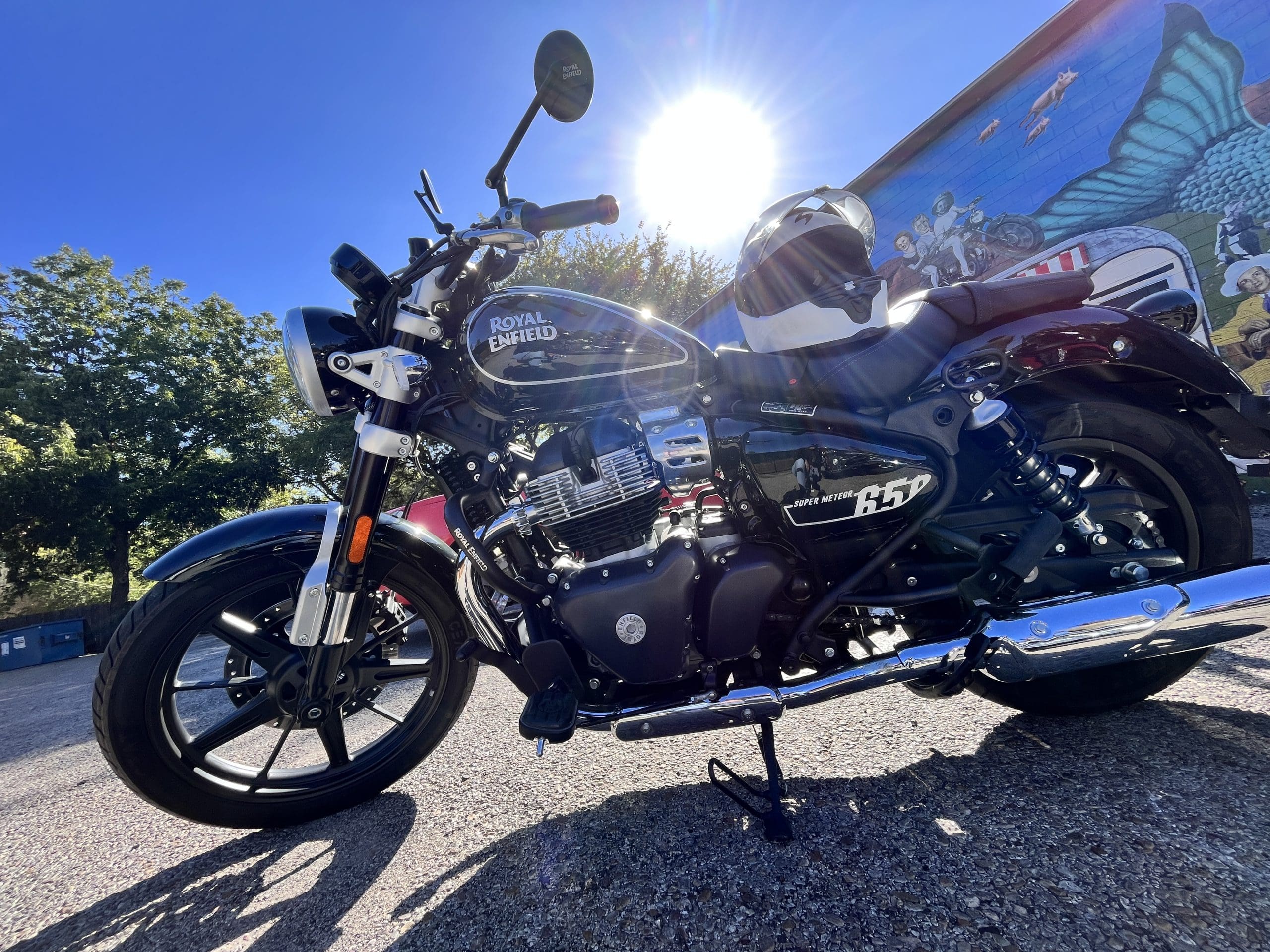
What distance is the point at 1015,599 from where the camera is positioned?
1.55 meters

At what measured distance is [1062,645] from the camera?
1360 mm

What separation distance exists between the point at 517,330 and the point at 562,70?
25.7 inches

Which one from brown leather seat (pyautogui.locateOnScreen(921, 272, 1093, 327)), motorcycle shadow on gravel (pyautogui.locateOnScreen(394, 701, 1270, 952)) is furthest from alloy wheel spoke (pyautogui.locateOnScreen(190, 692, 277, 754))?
brown leather seat (pyautogui.locateOnScreen(921, 272, 1093, 327))

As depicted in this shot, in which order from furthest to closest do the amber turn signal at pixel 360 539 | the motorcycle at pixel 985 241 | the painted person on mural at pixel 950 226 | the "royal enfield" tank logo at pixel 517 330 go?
the painted person on mural at pixel 950 226
the motorcycle at pixel 985 241
the amber turn signal at pixel 360 539
the "royal enfield" tank logo at pixel 517 330

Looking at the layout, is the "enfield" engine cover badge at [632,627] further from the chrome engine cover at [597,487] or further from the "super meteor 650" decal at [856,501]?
the "super meteor 650" decal at [856,501]

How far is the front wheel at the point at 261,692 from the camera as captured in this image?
1523 millimetres

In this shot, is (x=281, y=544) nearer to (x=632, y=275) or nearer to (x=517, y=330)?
(x=517, y=330)

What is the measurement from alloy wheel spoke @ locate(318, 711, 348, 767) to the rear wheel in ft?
6.80

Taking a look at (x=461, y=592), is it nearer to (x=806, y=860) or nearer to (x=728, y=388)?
(x=728, y=388)

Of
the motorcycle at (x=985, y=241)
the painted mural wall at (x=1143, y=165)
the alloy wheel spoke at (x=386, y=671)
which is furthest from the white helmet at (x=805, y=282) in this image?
the motorcycle at (x=985, y=241)

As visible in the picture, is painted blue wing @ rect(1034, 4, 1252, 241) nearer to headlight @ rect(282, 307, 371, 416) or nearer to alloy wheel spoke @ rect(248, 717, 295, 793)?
headlight @ rect(282, 307, 371, 416)

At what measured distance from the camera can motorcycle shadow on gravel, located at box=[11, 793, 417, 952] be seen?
1.25 metres

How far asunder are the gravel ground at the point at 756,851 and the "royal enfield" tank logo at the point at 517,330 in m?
1.37

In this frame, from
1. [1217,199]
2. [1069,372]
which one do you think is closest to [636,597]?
[1069,372]
